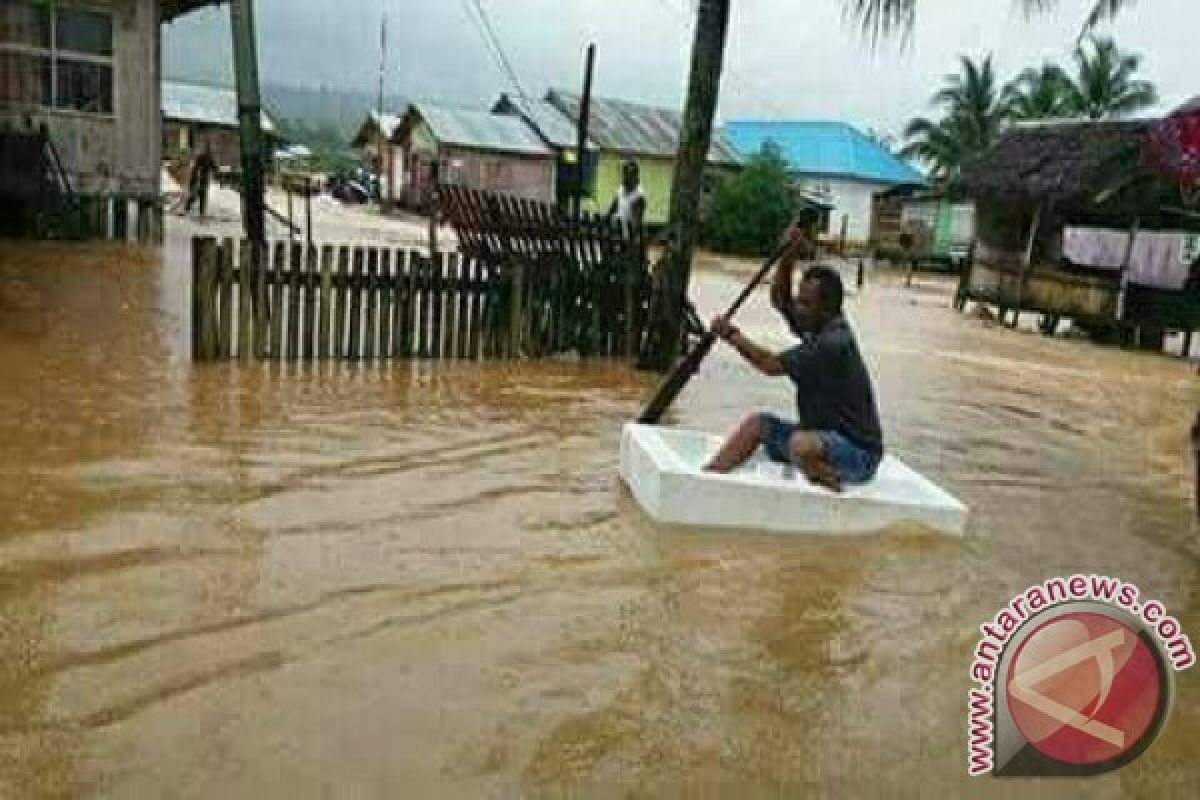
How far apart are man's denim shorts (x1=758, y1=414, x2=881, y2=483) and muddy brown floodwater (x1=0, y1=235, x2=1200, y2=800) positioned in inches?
13.9

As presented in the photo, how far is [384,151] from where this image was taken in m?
47.8

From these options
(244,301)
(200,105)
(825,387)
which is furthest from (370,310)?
(200,105)

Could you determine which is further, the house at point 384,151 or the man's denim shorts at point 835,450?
the house at point 384,151

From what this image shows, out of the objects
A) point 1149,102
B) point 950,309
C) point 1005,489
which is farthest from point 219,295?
point 1149,102

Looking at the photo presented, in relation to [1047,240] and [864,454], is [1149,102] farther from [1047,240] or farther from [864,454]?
[864,454]

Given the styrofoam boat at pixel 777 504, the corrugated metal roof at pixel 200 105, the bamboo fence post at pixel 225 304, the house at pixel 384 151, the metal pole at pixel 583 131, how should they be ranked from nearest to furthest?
the styrofoam boat at pixel 777 504, the bamboo fence post at pixel 225 304, the metal pole at pixel 583 131, the house at pixel 384 151, the corrugated metal roof at pixel 200 105

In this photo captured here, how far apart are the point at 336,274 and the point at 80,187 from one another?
10.4 metres

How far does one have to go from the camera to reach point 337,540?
16.7 ft

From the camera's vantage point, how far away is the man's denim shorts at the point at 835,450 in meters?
5.78

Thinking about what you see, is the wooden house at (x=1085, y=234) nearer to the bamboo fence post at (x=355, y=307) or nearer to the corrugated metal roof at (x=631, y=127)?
the bamboo fence post at (x=355, y=307)

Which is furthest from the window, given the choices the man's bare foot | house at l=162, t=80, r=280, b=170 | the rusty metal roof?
house at l=162, t=80, r=280, b=170

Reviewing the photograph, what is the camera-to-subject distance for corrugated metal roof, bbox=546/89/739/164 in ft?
139

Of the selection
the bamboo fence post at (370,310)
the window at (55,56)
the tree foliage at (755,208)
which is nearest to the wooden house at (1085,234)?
the tree foliage at (755,208)

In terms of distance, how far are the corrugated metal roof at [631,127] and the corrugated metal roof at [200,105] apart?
12.3 meters
